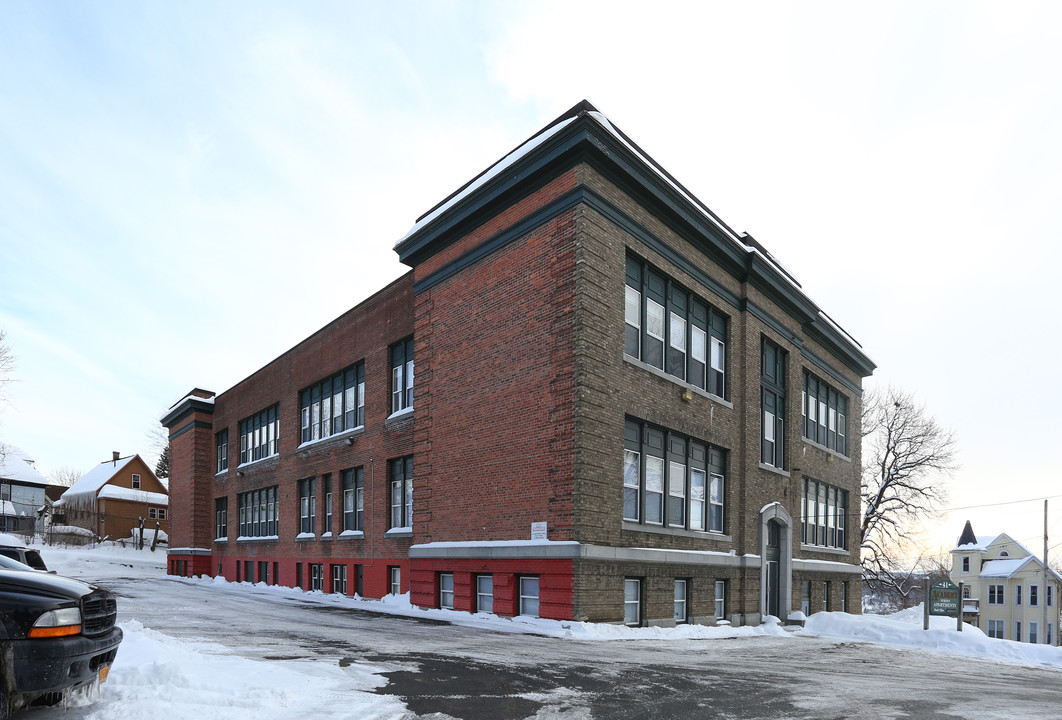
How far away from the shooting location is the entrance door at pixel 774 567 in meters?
27.2

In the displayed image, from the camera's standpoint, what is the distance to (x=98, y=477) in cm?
8525

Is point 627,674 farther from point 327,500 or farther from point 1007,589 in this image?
point 1007,589

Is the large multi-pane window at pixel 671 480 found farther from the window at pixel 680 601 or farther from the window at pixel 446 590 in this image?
the window at pixel 446 590

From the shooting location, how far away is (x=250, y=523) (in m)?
40.4

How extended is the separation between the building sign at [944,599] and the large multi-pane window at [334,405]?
20.3 metres

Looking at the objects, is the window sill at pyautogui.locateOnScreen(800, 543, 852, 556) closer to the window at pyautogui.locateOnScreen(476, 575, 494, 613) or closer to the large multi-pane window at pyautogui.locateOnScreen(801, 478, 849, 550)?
the large multi-pane window at pyautogui.locateOnScreen(801, 478, 849, 550)

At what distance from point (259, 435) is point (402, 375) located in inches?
617

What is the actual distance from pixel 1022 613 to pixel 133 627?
79361mm

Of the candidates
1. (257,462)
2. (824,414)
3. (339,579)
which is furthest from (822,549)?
(257,462)

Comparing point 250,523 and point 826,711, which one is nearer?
point 826,711

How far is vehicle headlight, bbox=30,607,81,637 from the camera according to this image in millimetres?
6133

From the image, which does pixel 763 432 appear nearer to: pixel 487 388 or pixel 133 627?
pixel 487 388

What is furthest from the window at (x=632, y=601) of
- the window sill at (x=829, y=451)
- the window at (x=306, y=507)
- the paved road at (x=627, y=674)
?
the window at (x=306, y=507)

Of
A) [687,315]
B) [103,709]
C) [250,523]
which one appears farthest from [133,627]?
[250,523]
